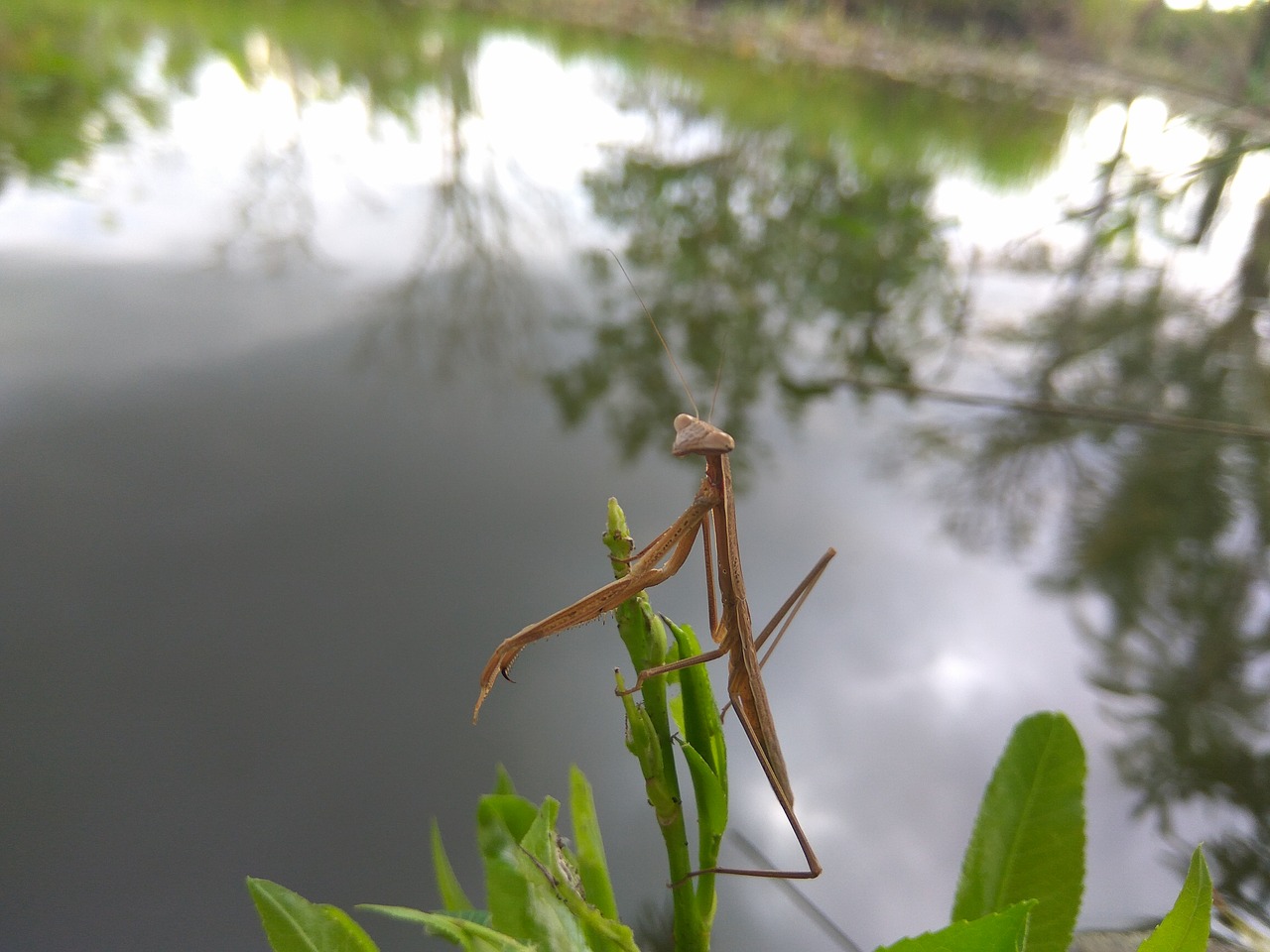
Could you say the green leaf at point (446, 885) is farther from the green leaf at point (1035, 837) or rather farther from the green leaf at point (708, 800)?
the green leaf at point (1035, 837)

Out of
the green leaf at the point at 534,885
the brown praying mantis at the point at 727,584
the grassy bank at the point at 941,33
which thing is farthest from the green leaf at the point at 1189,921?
the grassy bank at the point at 941,33

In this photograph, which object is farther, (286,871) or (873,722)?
(873,722)

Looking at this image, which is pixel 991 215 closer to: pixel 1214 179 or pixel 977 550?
pixel 1214 179

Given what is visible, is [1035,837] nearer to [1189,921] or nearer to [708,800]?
[1189,921]

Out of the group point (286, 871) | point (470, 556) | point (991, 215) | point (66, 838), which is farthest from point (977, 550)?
point (991, 215)

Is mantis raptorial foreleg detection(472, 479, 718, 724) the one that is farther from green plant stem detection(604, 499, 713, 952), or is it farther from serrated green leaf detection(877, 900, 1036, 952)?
serrated green leaf detection(877, 900, 1036, 952)

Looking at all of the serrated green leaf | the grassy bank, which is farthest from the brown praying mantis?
the grassy bank
